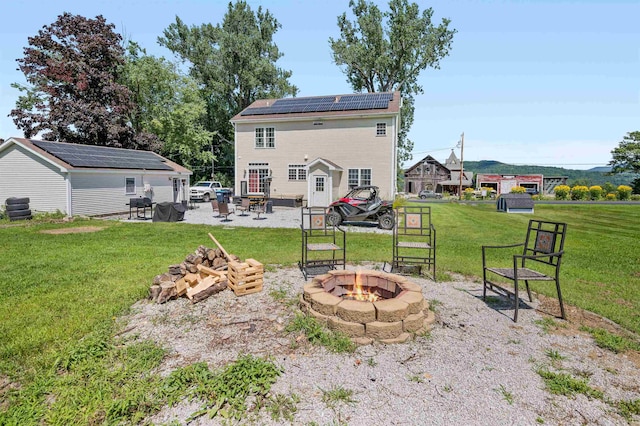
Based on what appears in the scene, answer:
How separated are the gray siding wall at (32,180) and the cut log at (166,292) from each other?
1496 centimetres

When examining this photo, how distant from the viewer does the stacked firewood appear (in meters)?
4.98

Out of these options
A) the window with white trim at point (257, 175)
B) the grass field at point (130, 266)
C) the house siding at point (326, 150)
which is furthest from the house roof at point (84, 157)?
the house siding at point (326, 150)

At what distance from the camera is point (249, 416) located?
2.60 m

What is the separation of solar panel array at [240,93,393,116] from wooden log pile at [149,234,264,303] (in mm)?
18762

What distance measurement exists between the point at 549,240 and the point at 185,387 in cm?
482

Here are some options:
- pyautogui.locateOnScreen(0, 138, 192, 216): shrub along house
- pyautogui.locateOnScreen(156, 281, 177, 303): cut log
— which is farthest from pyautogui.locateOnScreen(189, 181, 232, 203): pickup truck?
pyautogui.locateOnScreen(156, 281, 177, 303): cut log

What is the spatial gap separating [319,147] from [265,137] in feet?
13.7

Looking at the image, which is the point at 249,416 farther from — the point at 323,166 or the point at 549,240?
the point at 323,166

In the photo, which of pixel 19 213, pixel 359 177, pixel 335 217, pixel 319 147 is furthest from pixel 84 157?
pixel 359 177

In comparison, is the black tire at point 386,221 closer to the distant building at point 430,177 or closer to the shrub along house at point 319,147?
the shrub along house at point 319,147

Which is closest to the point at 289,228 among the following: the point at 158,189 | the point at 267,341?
the point at 267,341

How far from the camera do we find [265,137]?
24062 mm

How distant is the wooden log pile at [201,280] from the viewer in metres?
4.99

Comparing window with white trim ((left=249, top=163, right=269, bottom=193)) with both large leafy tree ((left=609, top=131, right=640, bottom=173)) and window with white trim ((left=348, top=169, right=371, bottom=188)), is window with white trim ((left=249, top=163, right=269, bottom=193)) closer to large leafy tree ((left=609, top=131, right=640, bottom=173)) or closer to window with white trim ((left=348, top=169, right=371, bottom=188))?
window with white trim ((left=348, top=169, right=371, bottom=188))
